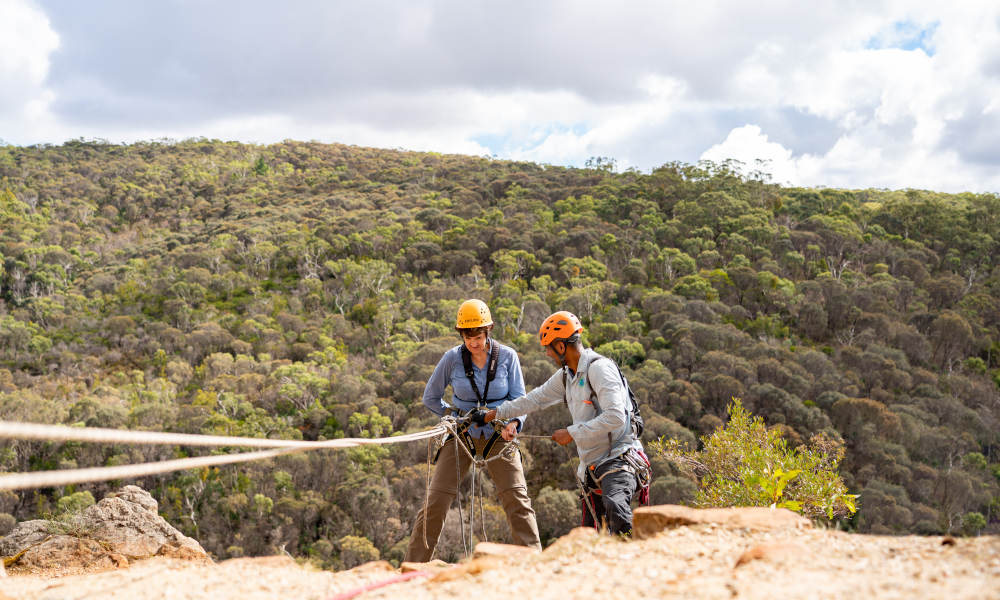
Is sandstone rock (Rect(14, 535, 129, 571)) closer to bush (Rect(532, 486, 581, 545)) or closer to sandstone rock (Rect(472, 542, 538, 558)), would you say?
sandstone rock (Rect(472, 542, 538, 558))

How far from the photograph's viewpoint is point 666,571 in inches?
98.2

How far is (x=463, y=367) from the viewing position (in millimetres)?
4508

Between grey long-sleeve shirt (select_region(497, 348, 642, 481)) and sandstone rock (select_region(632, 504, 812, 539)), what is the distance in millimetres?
544

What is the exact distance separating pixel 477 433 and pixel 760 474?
2385 millimetres

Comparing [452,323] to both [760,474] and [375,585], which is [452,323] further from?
[375,585]

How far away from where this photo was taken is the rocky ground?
2152 mm

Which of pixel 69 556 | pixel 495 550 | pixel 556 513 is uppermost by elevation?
pixel 495 550

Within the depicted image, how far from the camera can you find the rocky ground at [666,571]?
7.06 ft

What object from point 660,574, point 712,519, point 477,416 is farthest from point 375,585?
point 477,416

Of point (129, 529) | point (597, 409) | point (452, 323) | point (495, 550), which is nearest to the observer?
point (495, 550)

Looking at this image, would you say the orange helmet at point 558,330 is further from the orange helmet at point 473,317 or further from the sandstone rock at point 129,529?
the sandstone rock at point 129,529

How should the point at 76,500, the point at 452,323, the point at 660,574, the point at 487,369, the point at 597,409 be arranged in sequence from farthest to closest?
the point at 452,323 → the point at 76,500 → the point at 487,369 → the point at 597,409 → the point at 660,574

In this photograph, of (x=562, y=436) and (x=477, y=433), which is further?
(x=477, y=433)

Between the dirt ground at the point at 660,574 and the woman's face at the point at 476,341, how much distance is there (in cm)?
165
